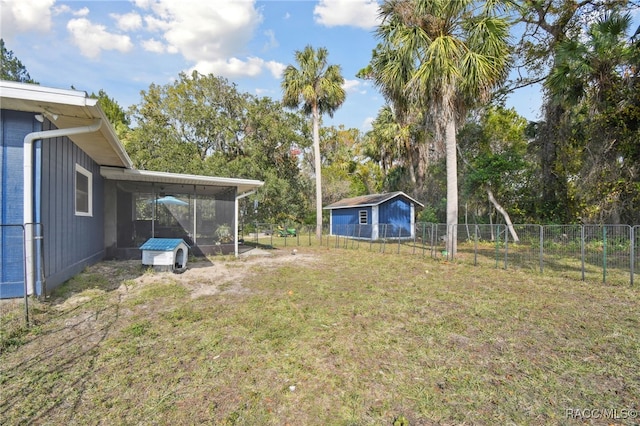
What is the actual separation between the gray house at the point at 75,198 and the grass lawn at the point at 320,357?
860 mm

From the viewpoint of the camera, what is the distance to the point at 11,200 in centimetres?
440

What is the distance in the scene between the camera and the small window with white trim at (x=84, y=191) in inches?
263

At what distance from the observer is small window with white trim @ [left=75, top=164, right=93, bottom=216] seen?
6680 mm

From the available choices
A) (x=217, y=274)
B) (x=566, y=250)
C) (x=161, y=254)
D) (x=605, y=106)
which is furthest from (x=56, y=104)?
(x=605, y=106)

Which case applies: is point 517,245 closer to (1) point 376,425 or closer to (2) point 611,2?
(2) point 611,2

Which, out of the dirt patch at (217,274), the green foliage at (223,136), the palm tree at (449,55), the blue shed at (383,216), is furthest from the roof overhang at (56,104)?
the green foliage at (223,136)

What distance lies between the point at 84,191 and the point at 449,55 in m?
10.9

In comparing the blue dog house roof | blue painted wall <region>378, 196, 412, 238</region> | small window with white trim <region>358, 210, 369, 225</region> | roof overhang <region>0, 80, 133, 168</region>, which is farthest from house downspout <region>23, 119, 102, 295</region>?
small window with white trim <region>358, 210, 369, 225</region>

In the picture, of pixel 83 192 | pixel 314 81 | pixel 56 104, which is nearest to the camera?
pixel 56 104

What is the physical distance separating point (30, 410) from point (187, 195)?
8.31 m

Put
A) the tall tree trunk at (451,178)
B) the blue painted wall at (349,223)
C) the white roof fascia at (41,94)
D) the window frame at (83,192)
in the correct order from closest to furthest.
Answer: the white roof fascia at (41,94), the window frame at (83,192), the tall tree trunk at (451,178), the blue painted wall at (349,223)

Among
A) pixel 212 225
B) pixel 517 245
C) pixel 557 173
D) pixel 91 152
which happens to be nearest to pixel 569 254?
pixel 517 245

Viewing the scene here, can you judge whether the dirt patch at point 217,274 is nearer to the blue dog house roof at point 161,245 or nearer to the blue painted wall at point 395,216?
the blue dog house roof at point 161,245

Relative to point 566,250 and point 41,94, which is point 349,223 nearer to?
point 566,250
